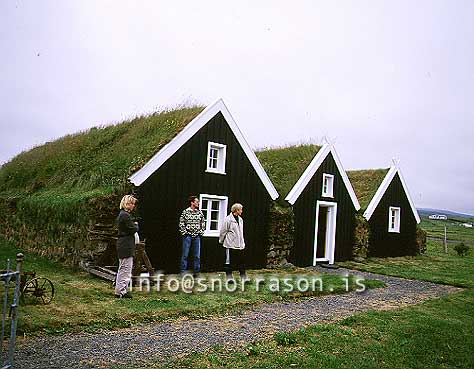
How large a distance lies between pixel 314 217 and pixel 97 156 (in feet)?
26.3

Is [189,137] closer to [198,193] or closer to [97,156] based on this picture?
[198,193]

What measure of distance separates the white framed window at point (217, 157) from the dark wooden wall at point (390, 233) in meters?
9.40

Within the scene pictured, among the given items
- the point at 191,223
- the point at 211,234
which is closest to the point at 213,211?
the point at 211,234

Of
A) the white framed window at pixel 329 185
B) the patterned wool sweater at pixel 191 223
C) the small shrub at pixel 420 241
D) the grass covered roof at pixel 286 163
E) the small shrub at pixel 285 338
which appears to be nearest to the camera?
the small shrub at pixel 285 338

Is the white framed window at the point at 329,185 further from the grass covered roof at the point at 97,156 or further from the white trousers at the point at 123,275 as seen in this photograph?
the white trousers at the point at 123,275

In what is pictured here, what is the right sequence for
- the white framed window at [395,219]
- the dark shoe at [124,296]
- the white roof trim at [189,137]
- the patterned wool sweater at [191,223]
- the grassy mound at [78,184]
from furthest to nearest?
the white framed window at [395,219], the white roof trim at [189,137], the grassy mound at [78,184], the patterned wool sweater at [191,223], the dark shoe at [124,296]

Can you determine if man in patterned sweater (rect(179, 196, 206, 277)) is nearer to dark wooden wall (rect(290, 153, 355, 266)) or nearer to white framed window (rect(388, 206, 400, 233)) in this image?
dark wooden wall (rect(290, 153, 355, 266))

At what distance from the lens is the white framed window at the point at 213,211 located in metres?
13.4

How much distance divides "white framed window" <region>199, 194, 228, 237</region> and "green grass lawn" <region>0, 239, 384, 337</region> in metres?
2.89

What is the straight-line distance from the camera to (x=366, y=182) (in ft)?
72.9

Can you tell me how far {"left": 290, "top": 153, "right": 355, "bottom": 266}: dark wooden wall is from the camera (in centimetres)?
1655

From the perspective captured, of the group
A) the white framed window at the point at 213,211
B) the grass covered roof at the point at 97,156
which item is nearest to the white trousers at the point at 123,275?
the grass covered roof at the point at 97,156

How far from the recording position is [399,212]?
2244 centimetres

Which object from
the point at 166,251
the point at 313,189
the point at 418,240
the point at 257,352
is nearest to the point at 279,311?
the point at 257,352
